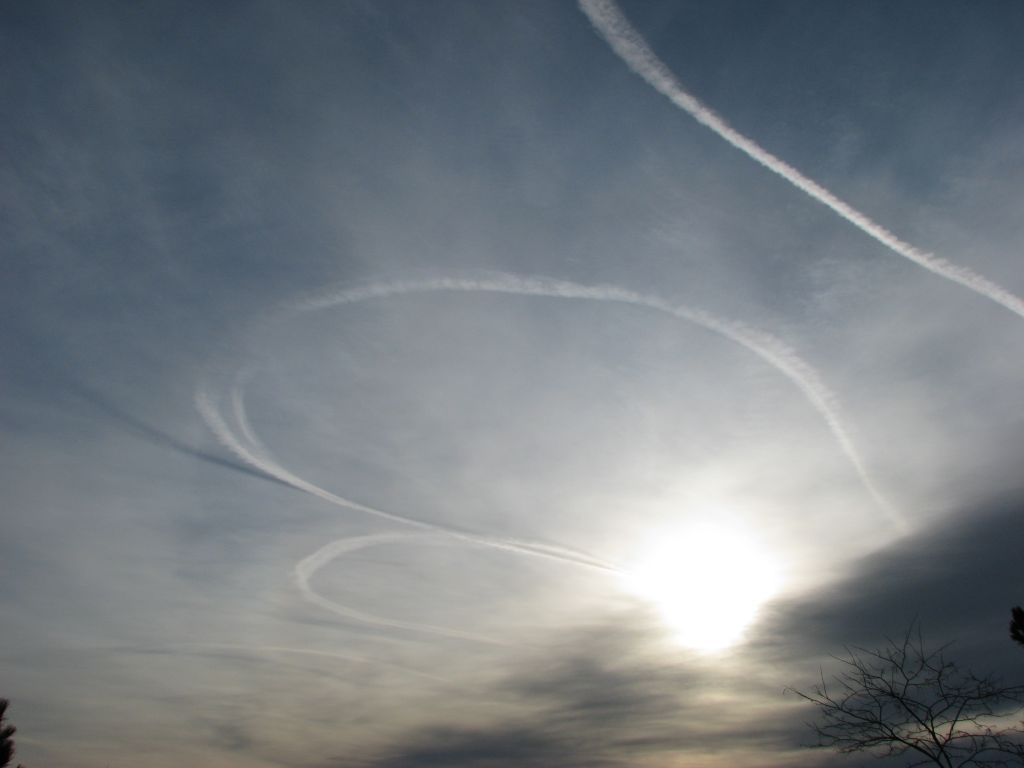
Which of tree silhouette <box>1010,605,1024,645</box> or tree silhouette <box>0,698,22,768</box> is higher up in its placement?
tree silhouette <box>1010,605,1024,645</box>

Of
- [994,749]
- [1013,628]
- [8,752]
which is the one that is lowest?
[8,752]

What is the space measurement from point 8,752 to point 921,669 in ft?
127

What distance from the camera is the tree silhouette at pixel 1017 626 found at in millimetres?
19502

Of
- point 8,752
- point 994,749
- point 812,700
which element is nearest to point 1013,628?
point 994,749

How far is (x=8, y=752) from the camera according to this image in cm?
2869

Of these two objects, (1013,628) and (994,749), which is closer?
(1013,628)

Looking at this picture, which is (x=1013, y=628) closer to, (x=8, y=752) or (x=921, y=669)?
(x=921, y=669)

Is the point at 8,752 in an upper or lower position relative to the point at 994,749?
lower

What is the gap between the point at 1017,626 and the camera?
776 inches

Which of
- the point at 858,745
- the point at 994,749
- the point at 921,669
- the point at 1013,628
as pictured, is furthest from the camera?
the point at 921,669

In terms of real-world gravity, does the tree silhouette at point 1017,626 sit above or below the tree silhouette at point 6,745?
above

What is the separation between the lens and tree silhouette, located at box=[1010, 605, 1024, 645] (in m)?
19.5

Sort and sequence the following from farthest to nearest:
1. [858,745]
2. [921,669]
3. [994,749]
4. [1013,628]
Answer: [921,669] → [858,745] → [994,749] → [1013,628]

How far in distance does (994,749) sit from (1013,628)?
283 inches
